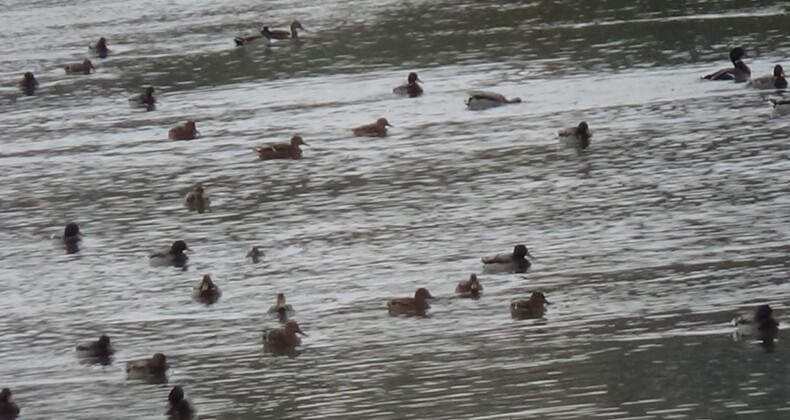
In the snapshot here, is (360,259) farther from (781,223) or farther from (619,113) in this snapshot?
(619,113)

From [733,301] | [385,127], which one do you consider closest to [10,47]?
[385,127]

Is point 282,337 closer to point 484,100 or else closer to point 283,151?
point 283,151

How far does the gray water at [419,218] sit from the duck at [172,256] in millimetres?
362

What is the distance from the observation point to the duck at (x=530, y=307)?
21094 mm

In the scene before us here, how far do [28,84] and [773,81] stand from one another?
1716 cm

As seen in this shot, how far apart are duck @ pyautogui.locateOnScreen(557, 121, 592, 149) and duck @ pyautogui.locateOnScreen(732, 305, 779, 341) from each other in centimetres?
1145

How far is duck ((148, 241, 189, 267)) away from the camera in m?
25.3

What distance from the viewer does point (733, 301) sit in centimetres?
2105

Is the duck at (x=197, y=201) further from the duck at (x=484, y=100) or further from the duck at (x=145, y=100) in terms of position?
the duck at (x=145, y=100)

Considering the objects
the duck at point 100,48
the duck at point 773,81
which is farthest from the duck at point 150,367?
the duck at point 100,48

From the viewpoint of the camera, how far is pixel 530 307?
2125cm

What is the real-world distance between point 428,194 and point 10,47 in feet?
81.2

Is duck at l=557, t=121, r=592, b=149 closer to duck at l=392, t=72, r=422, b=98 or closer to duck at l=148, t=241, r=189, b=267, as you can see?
duck at l=392, t=72, r=422, b=98

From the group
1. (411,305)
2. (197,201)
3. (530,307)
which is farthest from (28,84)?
(530,307)
